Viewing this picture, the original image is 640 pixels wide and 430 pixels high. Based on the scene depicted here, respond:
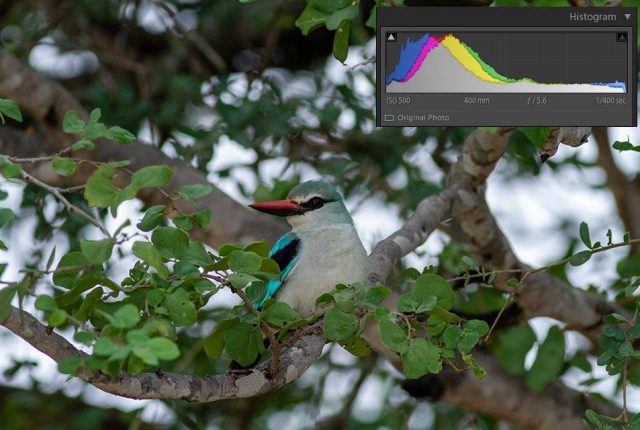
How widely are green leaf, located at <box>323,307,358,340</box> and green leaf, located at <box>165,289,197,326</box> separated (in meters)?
0.29

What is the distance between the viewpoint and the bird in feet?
8.69

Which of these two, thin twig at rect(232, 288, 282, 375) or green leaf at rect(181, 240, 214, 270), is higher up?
green leaf at rect(181, 240, 214, 270)

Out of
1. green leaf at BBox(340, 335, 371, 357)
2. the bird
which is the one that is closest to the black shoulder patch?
the bird

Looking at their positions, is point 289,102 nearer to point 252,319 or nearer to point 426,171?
point 426,171

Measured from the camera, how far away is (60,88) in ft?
12.3

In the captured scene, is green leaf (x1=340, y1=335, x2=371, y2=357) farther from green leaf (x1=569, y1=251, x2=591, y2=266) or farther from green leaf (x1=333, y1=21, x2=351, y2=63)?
green leaf (x1=333, y1=21, x2=351, y2=63)

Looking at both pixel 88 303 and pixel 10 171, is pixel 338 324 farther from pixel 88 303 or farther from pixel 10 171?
pixel 10 171

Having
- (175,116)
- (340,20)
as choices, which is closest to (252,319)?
(340,20)

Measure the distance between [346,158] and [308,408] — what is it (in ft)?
3.39

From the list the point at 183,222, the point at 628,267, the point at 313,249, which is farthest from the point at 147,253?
the point at 628,267

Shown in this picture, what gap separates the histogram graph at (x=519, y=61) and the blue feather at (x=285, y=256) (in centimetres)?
54

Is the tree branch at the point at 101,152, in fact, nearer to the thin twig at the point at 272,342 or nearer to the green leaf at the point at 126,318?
the thin twig at the point at 272,342

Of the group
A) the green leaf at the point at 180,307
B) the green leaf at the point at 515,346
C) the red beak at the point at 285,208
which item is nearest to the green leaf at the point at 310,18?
the red beak at the point at 285,208

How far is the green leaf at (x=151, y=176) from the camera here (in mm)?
1833
